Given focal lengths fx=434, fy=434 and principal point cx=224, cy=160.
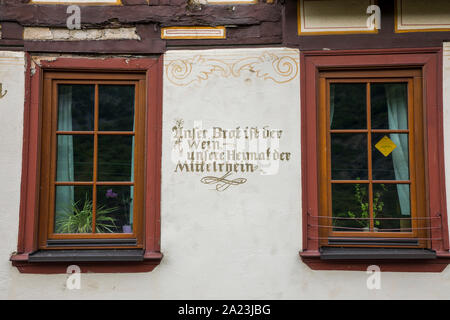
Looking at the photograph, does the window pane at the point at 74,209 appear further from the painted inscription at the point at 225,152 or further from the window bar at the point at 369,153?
the window bar at the point at 369,153

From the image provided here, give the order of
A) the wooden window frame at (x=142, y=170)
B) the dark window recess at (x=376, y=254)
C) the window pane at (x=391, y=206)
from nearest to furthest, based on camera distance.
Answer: the dark window recess at (x=376, y=254)
the wooden window frame at (x=142, y=170)
the window pane at (x=391, y=206)

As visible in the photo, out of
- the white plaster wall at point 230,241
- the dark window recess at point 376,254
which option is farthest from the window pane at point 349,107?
the dark window recess at point 376,254

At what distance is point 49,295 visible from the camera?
12.4ft

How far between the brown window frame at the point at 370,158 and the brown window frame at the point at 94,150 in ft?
5.35

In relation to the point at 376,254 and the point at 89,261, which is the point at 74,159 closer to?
the point at 89,261

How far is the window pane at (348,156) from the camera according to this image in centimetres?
396

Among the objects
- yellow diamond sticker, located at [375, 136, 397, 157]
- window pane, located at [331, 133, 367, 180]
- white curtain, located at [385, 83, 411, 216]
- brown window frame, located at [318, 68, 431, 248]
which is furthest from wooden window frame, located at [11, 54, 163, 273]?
white curtain, located at [385, 83, 411, 216]

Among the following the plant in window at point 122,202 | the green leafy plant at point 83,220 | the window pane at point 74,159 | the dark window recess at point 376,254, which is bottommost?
the dark window recess at point 376,254

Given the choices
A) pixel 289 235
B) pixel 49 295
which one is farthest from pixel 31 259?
pixel 289 235

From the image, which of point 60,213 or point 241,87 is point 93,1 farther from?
point 60,213

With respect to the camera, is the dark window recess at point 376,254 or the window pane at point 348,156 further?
the window pane at point 348,156

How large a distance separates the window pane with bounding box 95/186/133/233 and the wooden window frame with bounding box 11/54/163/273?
16 cm

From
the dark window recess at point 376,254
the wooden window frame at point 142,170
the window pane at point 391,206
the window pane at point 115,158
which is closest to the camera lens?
the dark window recess at point 376,254

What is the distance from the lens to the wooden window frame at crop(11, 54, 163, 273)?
378 centimetres
